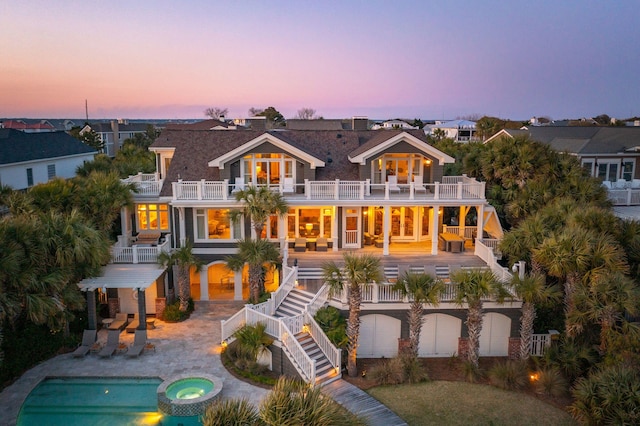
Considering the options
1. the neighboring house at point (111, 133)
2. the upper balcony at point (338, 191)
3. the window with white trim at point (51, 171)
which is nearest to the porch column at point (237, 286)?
the upper balcony at point (338, 191)

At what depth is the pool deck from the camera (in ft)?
54.3

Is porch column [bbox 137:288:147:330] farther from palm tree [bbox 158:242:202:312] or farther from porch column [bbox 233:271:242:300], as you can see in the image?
porch column [bbox 233:271:242:300]

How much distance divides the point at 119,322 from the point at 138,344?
8.93ft

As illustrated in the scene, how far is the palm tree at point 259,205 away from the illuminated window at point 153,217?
5546mm

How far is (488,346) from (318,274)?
755 centimetres

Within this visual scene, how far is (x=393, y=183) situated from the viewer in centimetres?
2555

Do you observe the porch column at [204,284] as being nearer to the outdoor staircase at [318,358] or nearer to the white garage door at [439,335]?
the outdoor staircase at [318,358]

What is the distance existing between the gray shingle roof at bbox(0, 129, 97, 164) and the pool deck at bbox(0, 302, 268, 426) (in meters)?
16.5

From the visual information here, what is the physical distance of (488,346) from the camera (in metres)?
20.2

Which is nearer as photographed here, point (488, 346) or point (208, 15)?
point (488, 346)

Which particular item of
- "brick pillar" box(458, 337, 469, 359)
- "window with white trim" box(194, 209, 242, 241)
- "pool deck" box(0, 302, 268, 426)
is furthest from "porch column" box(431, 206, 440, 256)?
"pool deck" box(0, 302, 268, 426)

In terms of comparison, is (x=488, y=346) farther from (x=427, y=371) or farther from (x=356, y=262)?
(x=356, y=262)

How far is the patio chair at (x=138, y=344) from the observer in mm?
19188

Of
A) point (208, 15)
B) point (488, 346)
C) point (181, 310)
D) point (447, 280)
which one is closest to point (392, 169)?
point (447, 280)
